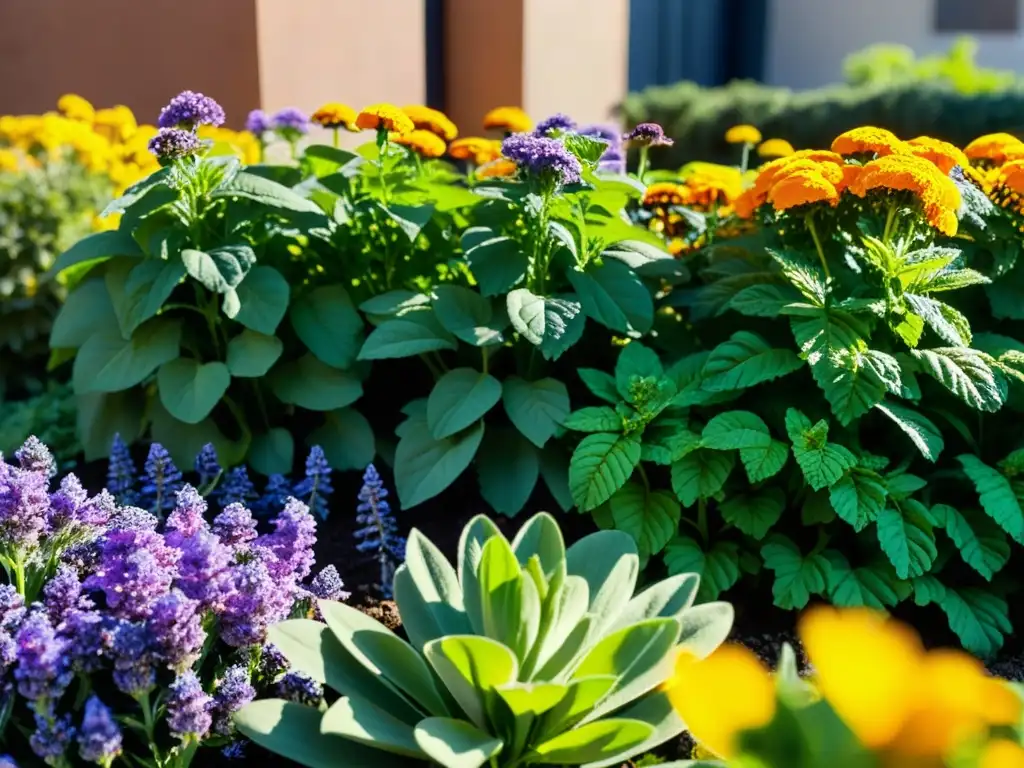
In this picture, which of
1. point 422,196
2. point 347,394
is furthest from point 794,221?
point 347,394

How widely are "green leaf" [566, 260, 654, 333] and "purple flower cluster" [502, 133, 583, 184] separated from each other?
12.4 inches

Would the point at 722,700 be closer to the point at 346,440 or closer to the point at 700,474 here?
the point at 700,474

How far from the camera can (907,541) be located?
231 centimetres

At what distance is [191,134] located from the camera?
8.63ft

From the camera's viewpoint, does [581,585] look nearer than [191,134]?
Yes

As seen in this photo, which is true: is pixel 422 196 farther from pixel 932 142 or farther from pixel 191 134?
pixel 932 142

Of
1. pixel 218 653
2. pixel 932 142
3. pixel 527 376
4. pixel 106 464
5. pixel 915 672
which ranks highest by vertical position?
pixel 932 142

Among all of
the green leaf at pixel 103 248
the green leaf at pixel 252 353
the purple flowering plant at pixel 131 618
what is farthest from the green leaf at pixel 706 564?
the green leaf at pixel 103 248

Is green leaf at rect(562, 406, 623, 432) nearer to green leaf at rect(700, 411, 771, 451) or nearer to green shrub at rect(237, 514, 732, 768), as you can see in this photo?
green leaf at rect(700, 411, 771, 451)

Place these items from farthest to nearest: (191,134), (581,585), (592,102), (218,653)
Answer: (592,102) → (191,134) → (218,653) → (581,585)

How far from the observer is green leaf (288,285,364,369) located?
2879 mm

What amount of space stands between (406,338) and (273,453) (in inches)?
21.6

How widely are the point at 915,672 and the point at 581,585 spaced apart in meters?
0.87

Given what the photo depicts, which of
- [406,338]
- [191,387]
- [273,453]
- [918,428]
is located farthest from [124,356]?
[918,428]
